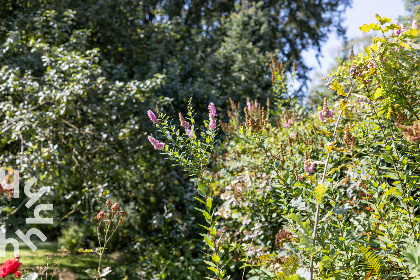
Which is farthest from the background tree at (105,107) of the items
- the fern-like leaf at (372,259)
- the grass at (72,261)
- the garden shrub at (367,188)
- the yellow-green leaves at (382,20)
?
the yellow-green leaves at (382,20)

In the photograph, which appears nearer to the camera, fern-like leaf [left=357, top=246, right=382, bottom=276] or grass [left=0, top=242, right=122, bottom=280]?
fern-like leaf [left=357, top=246, right=382, bottom=276]

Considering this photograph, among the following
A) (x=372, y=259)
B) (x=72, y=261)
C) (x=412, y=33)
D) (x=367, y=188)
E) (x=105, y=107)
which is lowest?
(x=72, y=261)

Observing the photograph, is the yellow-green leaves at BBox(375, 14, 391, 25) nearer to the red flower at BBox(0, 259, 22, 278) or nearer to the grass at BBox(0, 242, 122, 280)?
the red flower at BBox(0, 259, 22, 278)

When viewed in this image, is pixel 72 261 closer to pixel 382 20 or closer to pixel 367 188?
pixel 367 188

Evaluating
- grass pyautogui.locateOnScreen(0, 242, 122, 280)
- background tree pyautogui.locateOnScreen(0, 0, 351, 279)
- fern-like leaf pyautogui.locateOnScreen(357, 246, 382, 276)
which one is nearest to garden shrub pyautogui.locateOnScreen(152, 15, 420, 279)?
fern-like leaf pyautogui.locateOnScreen(357, 246, 382, 276)

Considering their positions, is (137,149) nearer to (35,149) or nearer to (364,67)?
(35,149)

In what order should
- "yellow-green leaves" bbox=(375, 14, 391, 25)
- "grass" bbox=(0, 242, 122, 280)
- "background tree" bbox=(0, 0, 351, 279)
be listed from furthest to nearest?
"grass" bbox=(0, 242, 122, 280) < "background tree" bbox=(0, 0, 351, 279) < "yellow-green leaves" bbox=(375, 14, 391, 25)

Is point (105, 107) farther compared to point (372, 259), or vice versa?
point (105, 107)

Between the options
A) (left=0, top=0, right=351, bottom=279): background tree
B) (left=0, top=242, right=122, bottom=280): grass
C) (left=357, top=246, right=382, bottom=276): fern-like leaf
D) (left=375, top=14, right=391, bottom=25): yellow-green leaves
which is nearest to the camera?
(left=357, top=246, right=382, bottom=276): fern-like leaf

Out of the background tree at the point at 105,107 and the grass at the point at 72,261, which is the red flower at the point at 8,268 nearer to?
the background tree at the point at 105,107

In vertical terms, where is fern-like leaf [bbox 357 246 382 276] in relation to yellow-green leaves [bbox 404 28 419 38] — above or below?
below

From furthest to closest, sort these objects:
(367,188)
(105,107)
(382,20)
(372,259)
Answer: (105,107) → (367,188) → (382,20) → (372,259)

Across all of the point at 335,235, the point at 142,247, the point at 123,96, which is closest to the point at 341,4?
the point at 123,96

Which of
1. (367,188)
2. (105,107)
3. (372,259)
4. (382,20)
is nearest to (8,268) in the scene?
(372,259)
